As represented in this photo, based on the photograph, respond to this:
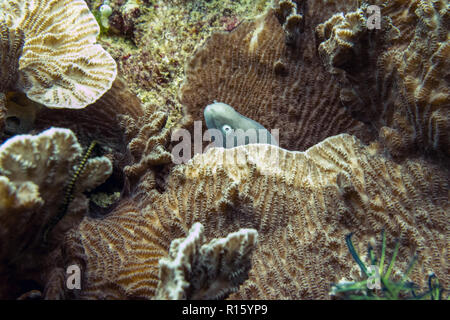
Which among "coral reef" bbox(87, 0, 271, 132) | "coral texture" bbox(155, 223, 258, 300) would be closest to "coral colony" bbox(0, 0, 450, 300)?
"coral texture" bbox(155, 223, 258, 300)

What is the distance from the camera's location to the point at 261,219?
79.4 inches

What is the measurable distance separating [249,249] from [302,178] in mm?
941

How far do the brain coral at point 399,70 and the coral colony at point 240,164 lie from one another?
0.01 meters

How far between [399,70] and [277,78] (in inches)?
51.4

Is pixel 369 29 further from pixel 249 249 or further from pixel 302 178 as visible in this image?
pixel 249 249

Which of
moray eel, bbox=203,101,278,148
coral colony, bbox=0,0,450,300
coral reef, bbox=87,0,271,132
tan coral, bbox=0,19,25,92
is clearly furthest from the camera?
coral reef, bbox=87,0,271,132

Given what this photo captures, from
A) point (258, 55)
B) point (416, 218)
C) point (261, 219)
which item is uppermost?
point (258, 55)

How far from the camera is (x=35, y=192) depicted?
4.03 ft

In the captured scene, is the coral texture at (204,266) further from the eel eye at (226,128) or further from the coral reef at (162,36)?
the coral reef at (162,36)

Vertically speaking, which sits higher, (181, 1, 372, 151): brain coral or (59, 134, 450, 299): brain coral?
(181, 1, 372, 151): brain coral

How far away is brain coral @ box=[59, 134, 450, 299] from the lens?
5.84 feet

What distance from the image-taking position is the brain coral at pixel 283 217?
70.1 inches

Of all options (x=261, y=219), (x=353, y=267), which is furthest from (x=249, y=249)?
(x=353, y=267)

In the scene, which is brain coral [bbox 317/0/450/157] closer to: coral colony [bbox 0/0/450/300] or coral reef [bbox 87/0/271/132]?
coral colony [bbox 0/0/450/300]
